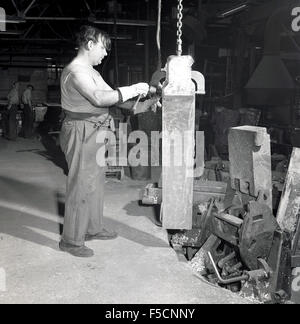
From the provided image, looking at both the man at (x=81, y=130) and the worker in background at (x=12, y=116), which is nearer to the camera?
the man at (x=81, y=130)

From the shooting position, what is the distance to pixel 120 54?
1666 cm

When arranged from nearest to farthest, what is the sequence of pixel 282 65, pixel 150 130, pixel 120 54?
pixel 150 130 < pixel 282 65 < pixel 120 54

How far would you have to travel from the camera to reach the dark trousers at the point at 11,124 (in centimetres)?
1129

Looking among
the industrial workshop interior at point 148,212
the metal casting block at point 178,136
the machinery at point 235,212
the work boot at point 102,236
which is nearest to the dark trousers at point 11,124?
the industrial workshop interior at point 148,212

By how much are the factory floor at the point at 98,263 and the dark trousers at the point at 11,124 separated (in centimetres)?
681

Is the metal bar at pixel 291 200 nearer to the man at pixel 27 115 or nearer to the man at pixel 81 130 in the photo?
the man at pixel 81 130

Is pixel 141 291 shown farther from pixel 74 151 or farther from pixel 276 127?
pixel 276 127

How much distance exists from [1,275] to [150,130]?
15.7 ft

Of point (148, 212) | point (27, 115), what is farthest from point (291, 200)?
point (27, 115)

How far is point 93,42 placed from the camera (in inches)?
119

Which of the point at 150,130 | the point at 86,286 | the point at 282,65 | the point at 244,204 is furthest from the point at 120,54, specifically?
the point at 86,286

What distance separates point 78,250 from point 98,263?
225mm

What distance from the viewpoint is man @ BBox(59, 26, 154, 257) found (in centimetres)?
301

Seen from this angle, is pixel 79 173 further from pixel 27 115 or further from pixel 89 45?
pixel 27 115
